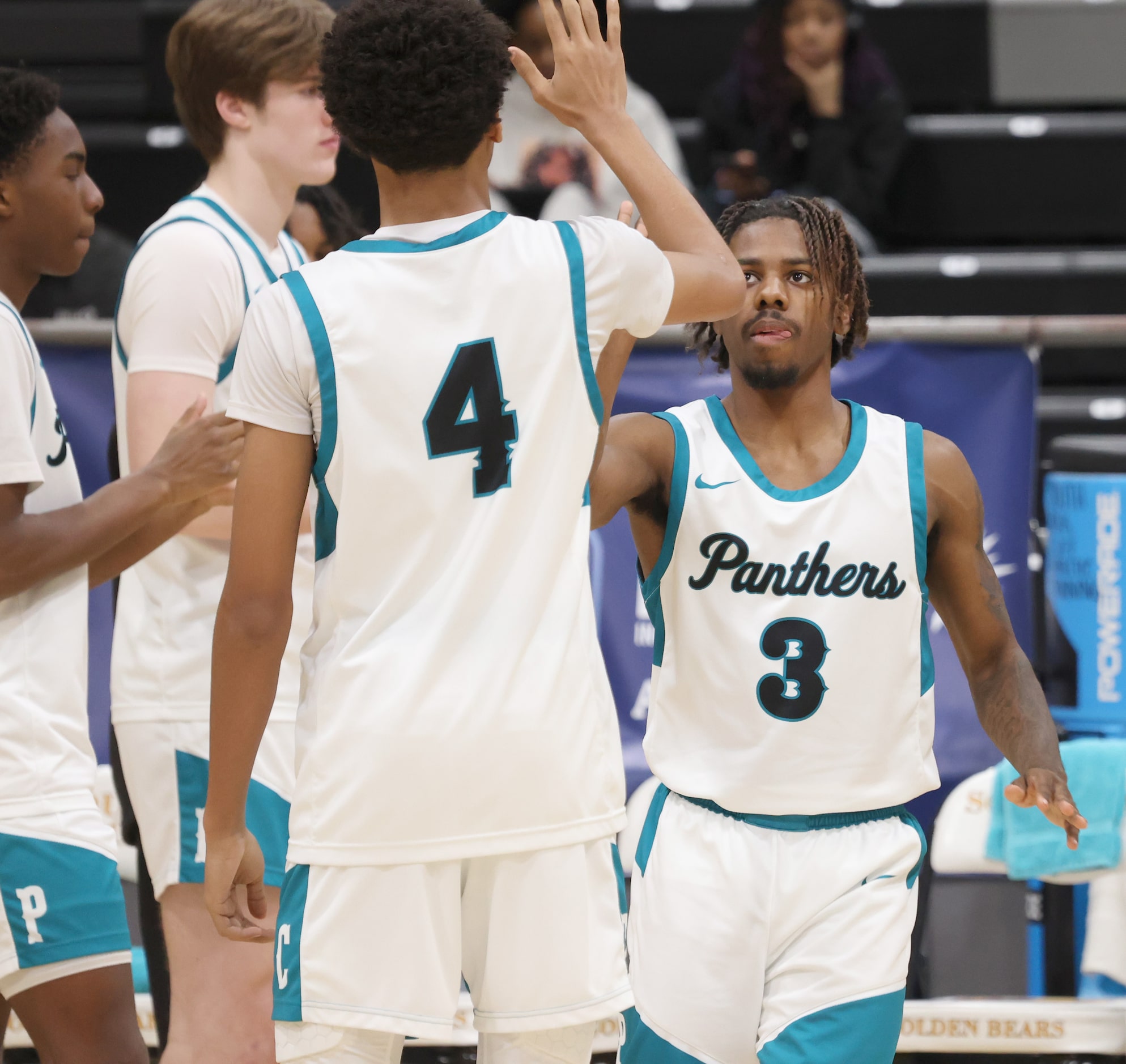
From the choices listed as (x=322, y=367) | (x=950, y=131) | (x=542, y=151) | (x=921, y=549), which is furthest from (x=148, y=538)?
(x=950, y=131)

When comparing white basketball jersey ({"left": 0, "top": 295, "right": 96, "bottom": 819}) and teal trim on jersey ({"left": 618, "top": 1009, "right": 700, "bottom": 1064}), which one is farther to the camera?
Answer: teal trim on jersey ({"left": 618, "top": 1009, "right": 700, "bottom": 1064})

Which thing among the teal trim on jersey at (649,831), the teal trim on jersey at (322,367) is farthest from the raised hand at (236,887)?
the teal trim on jersey at (649,831)

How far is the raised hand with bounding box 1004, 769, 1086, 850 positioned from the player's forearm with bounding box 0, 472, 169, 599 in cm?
151

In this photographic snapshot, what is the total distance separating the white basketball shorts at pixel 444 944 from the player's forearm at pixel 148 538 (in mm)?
915

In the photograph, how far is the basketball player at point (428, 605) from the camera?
1.99 m

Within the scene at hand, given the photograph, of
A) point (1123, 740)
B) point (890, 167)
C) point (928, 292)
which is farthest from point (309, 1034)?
point (890, 167)

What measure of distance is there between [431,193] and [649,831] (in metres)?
1.36

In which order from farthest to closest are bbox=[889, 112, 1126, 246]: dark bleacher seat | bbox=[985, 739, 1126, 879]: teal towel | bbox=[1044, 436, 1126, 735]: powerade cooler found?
bbox=[889, 112, 1126, 246]: dark bleacher seat < bbox=[1044, 436, 1126, 735]: powerade cooler < bbox=[985, 739, 1126, 879]: teal towel

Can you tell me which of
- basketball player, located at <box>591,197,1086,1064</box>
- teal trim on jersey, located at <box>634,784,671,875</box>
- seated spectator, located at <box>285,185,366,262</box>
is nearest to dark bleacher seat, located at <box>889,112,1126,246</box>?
seated spectator, located at <box>285,185,366,262</box>

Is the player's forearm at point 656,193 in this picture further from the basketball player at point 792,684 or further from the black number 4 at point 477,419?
the basketball player at point 792,684

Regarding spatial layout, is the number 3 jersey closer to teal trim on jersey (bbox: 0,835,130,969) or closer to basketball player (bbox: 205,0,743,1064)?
basketball player (bbox: 205,0,743,1064)

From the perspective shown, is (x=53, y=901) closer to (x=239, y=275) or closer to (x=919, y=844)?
(x=239, y=275)

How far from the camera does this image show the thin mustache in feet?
10.0

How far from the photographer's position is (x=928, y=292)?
6.25m
